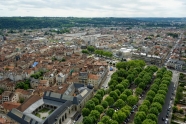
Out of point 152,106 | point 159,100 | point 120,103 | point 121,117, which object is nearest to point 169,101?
point 159,100

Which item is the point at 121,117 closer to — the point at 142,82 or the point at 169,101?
the point at 169,101

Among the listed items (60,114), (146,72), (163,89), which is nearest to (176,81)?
(146,72)

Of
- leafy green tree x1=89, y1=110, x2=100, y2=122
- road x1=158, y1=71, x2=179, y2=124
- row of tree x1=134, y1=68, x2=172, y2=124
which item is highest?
row of tree x1=134, y1=68, x2=172, y2=124

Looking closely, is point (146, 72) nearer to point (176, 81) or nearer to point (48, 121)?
point (176, 81)

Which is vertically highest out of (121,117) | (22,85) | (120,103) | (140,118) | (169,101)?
(120,103)

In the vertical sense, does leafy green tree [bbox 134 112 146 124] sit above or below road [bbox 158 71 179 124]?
above

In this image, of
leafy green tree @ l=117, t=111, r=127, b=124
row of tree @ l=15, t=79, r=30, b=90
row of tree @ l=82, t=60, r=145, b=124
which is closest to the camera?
row of tree @ l=82, t=60, r=145, b=124

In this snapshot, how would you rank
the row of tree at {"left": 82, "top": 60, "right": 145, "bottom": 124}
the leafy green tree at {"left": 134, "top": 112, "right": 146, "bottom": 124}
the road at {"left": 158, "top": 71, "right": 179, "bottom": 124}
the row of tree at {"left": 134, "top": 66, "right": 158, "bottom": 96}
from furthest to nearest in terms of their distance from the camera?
the row of tree at {"left": 134, "top": 66, "right": 158, "bottom": 96}, the road at {"left": 158, "top": 71, "right": 179, "bottom": 124}, the row of tree at {"left": 82, "top": 60, "right": 145, "bottom": 124}, the leafy green tree at {"left": 134, "top": 112, "right": 146, "bottom": 124}

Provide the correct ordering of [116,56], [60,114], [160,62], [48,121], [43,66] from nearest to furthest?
1. [48,121]
2. [60,114]
3. [43,66]
4. [160,62]
5. [116,56]

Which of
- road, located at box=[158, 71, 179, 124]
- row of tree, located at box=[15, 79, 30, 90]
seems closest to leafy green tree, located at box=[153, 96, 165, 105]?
road, located at box=[158, 71, 179, 124]

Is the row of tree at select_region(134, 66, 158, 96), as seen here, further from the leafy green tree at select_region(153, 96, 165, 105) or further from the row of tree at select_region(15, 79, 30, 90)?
the row of tree at select_region(15, 79, 30, 90)

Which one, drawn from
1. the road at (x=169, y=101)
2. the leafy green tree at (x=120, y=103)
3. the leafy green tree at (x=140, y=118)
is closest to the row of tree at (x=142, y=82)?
the road at (x=169, y=101)
